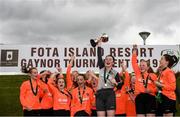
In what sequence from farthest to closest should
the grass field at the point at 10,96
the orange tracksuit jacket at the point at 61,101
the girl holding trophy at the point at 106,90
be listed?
the grass field at the point at 10,96 < the orange tracksuit jacket at the point at 61,101 < the girl holding trophy at the point at 106,90

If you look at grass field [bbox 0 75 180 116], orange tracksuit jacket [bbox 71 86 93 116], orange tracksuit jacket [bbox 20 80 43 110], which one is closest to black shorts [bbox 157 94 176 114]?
orange tracksuit jacket [bbox 71 86 93 116]

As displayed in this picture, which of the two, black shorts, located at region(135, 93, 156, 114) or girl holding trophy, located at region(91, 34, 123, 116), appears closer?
girl holding trophy, located at region(91, 34, 123, 116)

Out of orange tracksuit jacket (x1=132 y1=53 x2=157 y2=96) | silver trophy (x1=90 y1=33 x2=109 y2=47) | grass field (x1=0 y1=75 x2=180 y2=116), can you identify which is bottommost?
grass field (x1=0 y1=75 x2=180 y2=116)

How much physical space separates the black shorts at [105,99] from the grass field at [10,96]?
20.8ft

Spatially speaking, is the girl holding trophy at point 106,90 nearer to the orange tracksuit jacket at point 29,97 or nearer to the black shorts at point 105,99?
the black shorts at point 105,99

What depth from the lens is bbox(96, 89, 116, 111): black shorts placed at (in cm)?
871

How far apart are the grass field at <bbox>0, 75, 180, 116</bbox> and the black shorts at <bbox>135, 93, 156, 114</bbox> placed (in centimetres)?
583

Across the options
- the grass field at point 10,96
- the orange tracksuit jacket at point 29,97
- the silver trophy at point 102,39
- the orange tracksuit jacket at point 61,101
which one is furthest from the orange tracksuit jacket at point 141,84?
the grass field at point 10,96

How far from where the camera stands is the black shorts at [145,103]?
8.99 m

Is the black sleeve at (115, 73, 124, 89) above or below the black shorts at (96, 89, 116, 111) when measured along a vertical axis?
above

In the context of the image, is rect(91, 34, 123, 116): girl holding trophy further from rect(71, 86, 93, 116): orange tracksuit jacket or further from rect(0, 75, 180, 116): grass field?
rect(0, 75, 180, 116): grass field

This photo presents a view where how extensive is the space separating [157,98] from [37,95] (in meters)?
2.72

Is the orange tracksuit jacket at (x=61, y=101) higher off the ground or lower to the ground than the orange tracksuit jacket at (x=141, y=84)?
lower

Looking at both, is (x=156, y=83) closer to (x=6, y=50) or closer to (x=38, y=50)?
(x=38, y=50)
